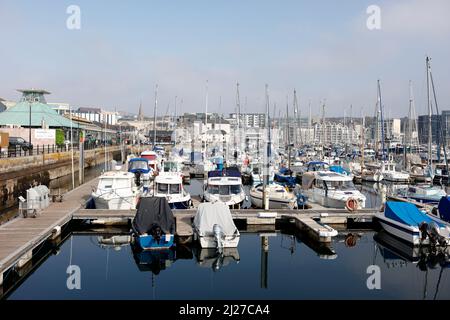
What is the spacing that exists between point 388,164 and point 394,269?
117ft

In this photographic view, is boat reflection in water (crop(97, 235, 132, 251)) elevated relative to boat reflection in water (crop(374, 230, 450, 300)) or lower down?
elevated

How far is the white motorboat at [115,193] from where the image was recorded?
26.8 metres

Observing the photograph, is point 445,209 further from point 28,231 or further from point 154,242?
point 28,231

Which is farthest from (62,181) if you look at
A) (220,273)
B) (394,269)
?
(394,269)

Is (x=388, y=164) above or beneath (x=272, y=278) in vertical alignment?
above

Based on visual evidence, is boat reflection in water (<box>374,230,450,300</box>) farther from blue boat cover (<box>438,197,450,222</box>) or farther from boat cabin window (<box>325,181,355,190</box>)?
boat cabin window (<box>325,181,355,190</box>)

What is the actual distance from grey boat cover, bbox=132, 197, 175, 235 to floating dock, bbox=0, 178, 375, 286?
5.54 feet

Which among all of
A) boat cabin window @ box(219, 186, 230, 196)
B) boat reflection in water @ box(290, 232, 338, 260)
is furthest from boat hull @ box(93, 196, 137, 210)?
boat reflection in water @ box(290, 232, 338, 260)

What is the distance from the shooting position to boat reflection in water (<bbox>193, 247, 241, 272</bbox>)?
744 inches

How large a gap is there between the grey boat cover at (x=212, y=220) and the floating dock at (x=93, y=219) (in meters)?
1.51

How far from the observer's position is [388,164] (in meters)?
52.2
